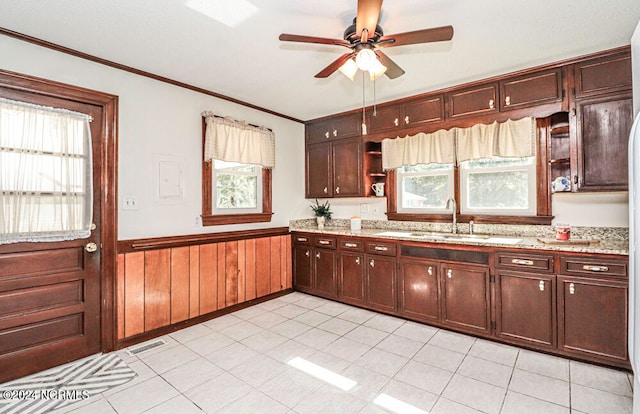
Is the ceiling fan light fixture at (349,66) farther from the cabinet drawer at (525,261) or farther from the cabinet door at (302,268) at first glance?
the cabinet door at (302,268)

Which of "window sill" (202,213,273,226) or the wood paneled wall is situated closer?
the wood paneled wall

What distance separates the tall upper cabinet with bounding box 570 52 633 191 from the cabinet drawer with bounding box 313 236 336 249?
100 inches

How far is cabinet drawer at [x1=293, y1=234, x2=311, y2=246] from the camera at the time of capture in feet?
14.5

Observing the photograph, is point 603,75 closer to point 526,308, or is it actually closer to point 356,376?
point 526,308

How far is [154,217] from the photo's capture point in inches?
125

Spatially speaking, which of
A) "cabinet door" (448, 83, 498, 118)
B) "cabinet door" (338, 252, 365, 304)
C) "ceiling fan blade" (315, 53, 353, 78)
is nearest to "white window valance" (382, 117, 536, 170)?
"cabinet door" (448, 83, 498, 118)

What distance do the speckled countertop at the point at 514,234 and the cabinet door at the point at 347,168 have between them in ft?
1.81

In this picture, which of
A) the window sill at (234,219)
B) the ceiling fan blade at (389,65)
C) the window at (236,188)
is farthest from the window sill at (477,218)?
the ceiling fan blade at (389,65)

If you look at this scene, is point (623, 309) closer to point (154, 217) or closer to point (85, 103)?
point (154, 217)

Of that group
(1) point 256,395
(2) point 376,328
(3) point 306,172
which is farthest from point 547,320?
(3) point 306,172

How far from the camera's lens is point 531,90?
304 centimetres

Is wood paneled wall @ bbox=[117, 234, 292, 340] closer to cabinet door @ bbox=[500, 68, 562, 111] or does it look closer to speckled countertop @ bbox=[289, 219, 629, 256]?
speckled countertop @ bbox=[289, 219, 629, 256]

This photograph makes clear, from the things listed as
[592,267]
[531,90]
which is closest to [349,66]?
[531,90]

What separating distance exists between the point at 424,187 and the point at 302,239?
178cm
